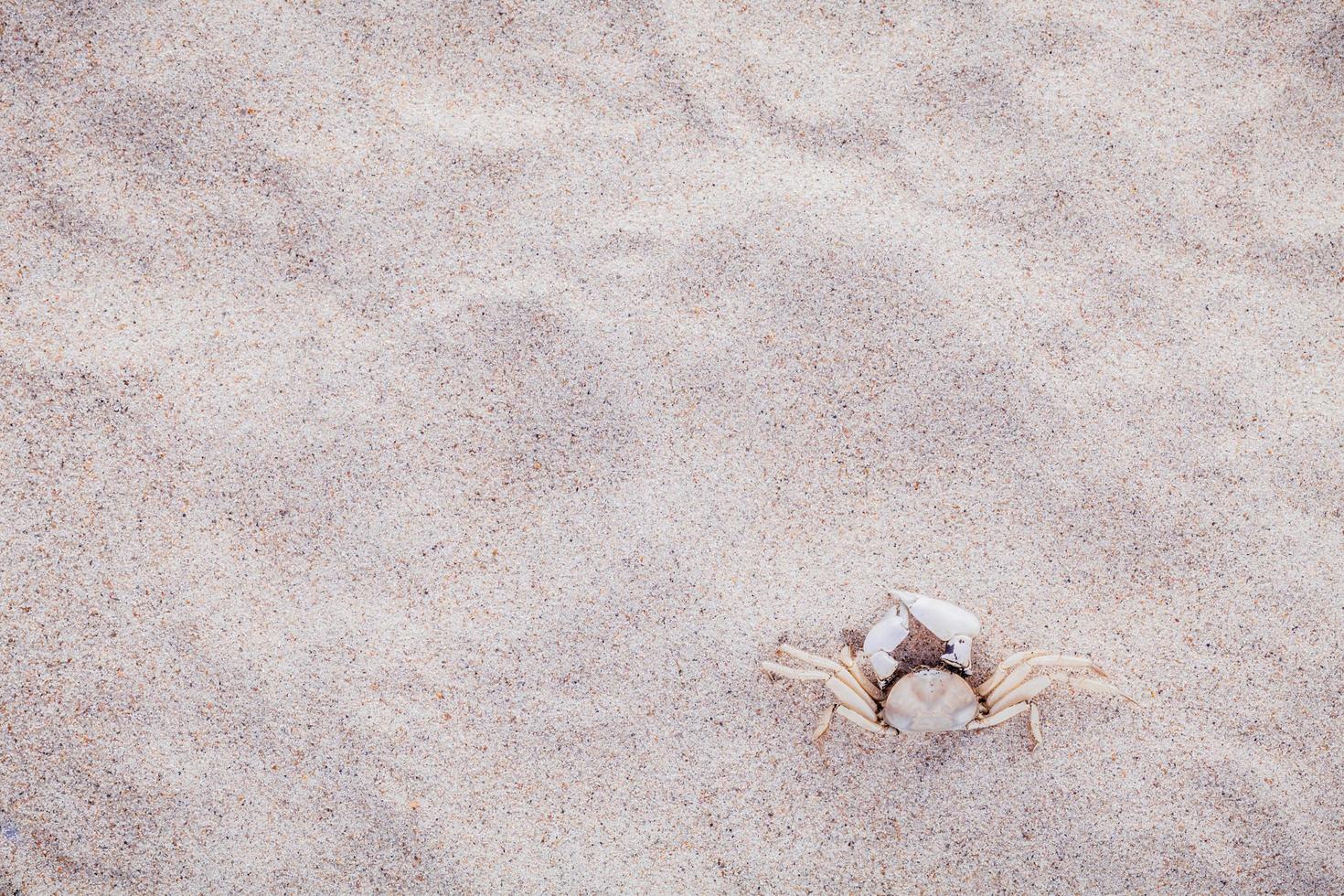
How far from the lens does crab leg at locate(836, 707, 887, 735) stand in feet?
6.00

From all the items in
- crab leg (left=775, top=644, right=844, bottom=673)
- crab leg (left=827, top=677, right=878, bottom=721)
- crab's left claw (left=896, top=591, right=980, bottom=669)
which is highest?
crab's left claw (left=896, top=591, right=980, bottom=669)

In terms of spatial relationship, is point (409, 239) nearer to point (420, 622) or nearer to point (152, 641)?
point (420, 622)

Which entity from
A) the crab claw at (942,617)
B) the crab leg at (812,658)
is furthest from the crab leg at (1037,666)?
the crab leg at (812,658)

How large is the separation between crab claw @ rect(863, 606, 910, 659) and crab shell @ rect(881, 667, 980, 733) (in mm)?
86

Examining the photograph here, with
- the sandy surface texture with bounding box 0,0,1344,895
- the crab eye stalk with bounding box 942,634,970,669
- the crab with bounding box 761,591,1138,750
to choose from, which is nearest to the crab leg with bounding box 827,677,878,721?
the crab with bounding box 761,591,1138,750

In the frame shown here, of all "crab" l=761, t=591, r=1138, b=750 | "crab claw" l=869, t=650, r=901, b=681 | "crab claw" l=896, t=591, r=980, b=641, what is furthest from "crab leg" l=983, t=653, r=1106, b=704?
"crab claw" l=869, t=650, r=901, b=681

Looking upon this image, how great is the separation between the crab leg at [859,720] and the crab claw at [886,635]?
14 cm

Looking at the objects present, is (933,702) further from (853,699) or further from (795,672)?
(795,672)

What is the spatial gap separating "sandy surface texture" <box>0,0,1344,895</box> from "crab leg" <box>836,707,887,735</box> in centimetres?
7

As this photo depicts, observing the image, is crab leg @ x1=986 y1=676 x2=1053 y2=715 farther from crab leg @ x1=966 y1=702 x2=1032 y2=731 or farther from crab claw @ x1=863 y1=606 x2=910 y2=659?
crab claw @ x1=863 y1=606 x2=910 y2=659

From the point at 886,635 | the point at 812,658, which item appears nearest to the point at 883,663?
the point at 886,635

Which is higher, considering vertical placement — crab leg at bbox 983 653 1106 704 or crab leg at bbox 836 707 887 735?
crab leg at bbox 983 653 1106 704

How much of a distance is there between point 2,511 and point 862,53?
2319 mm

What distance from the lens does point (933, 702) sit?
182cm
